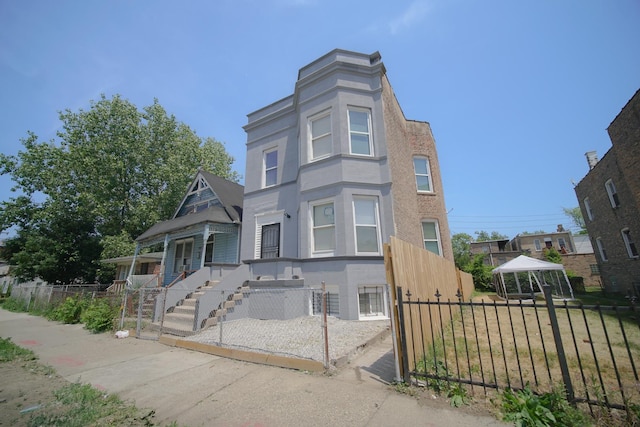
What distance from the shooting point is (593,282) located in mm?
27625

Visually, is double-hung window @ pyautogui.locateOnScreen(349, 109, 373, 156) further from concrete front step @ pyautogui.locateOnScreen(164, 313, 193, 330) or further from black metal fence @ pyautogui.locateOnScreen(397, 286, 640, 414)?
concrete front step @ pyautogui.locateOnScreen(164, 313, 193, 330)

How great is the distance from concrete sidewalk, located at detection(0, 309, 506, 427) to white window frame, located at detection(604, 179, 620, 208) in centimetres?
1965

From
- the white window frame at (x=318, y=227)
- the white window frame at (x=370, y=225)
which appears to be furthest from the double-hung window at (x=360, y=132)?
the white window frame at (x=318, y=227)

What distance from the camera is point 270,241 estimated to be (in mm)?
12383

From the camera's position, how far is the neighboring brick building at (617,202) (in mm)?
11305

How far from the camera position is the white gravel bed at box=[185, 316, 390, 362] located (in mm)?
5824

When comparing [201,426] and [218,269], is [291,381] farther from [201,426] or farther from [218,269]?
[218,269]

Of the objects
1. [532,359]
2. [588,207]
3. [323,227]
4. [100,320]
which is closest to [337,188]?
[323,227]

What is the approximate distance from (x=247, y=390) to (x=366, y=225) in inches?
272

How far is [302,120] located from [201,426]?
1090 centimetres

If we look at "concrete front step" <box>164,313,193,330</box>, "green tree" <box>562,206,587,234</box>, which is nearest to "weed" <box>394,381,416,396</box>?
"concrete front step" <box>164,313,193,330</box>

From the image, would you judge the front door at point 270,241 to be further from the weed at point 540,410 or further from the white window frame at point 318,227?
the weed at point 540,410

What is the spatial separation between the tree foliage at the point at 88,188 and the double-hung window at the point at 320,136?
58.0 ft

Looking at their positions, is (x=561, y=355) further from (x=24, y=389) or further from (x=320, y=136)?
(x=320, y=136)
